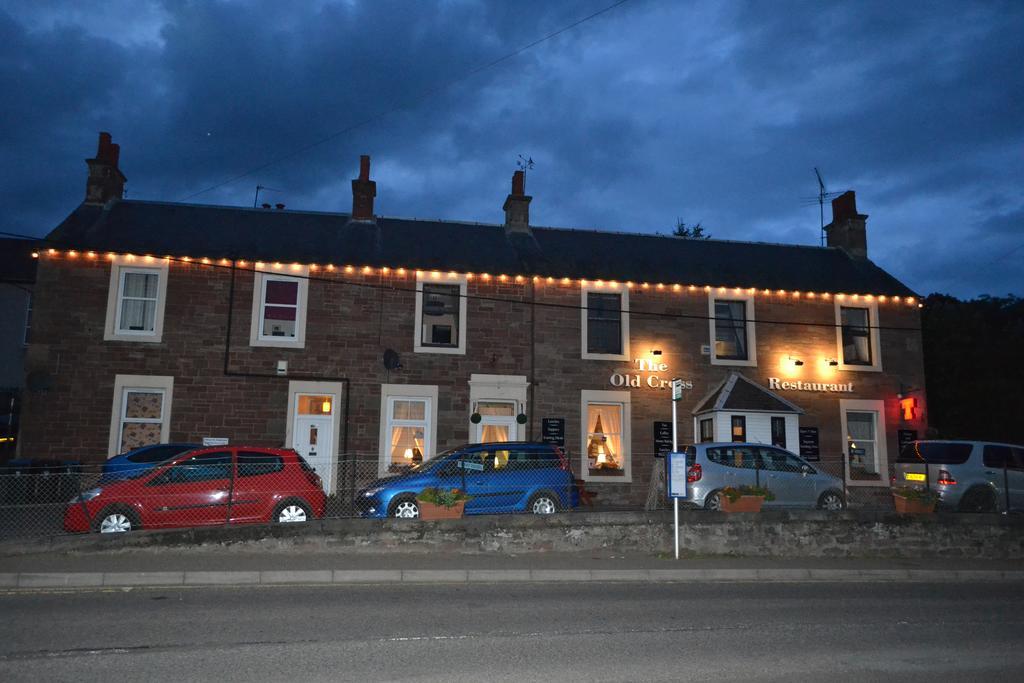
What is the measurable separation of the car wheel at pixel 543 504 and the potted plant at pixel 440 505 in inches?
77.1

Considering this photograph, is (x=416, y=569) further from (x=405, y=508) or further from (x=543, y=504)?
(x=543, y=504)

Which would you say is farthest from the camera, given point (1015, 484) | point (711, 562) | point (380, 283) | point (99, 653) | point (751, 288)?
point (751, 288)

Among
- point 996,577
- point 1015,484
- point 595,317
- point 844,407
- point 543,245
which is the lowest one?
point 996,577

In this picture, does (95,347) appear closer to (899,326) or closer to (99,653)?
(99,653)

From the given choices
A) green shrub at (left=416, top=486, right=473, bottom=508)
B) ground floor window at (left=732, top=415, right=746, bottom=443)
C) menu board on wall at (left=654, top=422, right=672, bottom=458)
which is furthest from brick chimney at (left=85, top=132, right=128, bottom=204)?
ground floor window at (left=732, top=415, right=746, bottom=443)

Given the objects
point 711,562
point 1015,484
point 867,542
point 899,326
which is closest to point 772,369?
point 899,326

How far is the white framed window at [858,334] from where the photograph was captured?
22.4 m

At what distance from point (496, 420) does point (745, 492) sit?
7.66 meters

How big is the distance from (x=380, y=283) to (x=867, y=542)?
12860 mm

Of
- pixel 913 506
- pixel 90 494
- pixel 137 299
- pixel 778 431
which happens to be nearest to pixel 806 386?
pixel 778 431

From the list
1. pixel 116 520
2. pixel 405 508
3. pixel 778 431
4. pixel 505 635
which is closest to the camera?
pixel 505 635

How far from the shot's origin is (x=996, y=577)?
1289cm

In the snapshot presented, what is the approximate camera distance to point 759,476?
52.4 feet

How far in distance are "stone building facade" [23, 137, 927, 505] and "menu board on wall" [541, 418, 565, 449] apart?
6 centimetres
